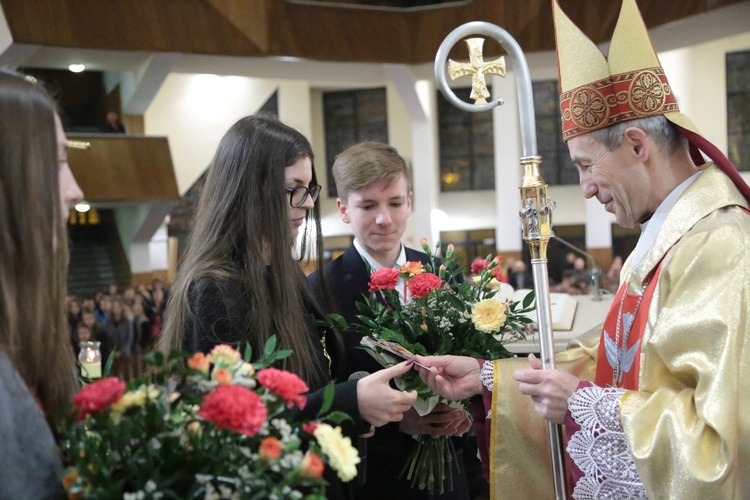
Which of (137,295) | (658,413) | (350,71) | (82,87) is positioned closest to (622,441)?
(658,413)

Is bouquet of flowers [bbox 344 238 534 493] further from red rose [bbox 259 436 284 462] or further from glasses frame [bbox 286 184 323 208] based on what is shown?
red rose [bbox 259 436 284 462]

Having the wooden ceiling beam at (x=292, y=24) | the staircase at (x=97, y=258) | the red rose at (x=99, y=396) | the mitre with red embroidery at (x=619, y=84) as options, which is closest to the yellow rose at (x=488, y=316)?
the mitre with red embroidery at (x=619, y=84)

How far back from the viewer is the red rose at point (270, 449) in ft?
3.97

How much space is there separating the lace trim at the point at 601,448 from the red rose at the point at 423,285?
540 millimetres

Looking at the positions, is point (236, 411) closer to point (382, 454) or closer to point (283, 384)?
point (283, 384)

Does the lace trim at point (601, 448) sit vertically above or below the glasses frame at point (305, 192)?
below

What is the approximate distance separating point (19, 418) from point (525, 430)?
4.71 feet

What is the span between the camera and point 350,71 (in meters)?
12.4

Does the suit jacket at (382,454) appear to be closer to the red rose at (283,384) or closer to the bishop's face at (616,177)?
the bishop's face at (616,177)

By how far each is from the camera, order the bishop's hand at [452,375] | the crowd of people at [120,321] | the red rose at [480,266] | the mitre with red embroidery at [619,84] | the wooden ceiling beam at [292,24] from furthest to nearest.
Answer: the wooden ceiling beam at [292,24]
the crowd of people at [120,321]
the red rose at [480,266]
the bishop's hand at [452,375]
the mitre with red embroidery at [619,84]

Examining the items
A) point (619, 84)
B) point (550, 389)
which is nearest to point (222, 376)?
point (550, 389)

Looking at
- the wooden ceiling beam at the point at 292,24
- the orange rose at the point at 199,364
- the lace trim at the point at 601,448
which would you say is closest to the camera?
the orange rose at the point at 199,364

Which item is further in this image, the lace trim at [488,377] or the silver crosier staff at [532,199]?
the lace trim at [488,377]

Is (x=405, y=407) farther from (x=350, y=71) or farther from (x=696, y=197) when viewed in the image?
(x=350, y=71)
